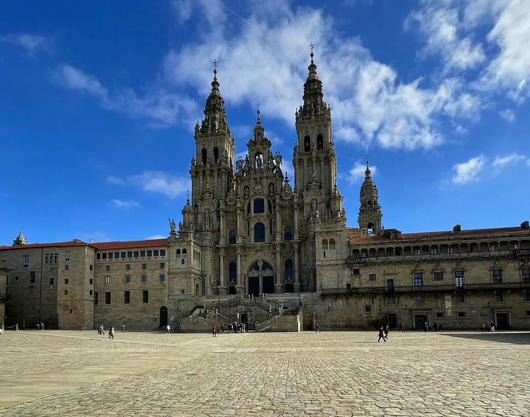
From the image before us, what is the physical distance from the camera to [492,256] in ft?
196

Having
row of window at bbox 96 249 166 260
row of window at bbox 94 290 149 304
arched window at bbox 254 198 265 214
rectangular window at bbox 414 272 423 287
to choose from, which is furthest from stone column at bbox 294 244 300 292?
row of window at bbox 94 290 149 304

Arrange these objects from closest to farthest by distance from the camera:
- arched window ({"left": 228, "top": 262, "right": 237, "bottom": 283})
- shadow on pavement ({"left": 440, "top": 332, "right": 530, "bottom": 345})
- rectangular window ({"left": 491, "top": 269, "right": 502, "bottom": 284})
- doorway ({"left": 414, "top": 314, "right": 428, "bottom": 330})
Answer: shadow on pavement ({"left": 440, "top": 332, "right": 530, "bottom": 345}) → rectangular window ({"left": 491, "top": 269, "right": 502, "bottom": 284}) → doorway ({"left": 414, "top": 314, "right": 428, "bottom": 330}) → arched window ({"left": 228, "top": 262, "right": 237, "bottom": 283})

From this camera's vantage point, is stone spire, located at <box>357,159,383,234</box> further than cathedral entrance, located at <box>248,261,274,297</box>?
Yes

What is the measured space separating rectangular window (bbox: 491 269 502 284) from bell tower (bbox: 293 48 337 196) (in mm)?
26357

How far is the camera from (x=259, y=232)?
77.8 metres

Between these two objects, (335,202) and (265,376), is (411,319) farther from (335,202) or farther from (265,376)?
(265,376)

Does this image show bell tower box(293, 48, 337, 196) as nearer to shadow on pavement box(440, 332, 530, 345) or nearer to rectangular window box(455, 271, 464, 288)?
rectangular window box(455, 271, 464, 288)

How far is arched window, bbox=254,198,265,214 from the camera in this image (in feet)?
256

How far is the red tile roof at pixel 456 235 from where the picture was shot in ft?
200

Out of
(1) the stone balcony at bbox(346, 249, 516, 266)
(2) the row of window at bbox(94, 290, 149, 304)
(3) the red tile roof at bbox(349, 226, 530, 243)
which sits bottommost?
(2) the row of window at bbox(94, 290, 149, 304)

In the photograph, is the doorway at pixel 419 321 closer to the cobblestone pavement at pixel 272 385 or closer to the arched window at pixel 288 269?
the arched window at pixel 288 269

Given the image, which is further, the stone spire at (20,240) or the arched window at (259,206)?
the stone spire at (20,240)

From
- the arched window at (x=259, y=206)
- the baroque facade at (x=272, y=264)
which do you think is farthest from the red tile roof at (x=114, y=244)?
the arched window at (x=259, y=206)

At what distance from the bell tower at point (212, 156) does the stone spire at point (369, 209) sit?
34.8 meters
